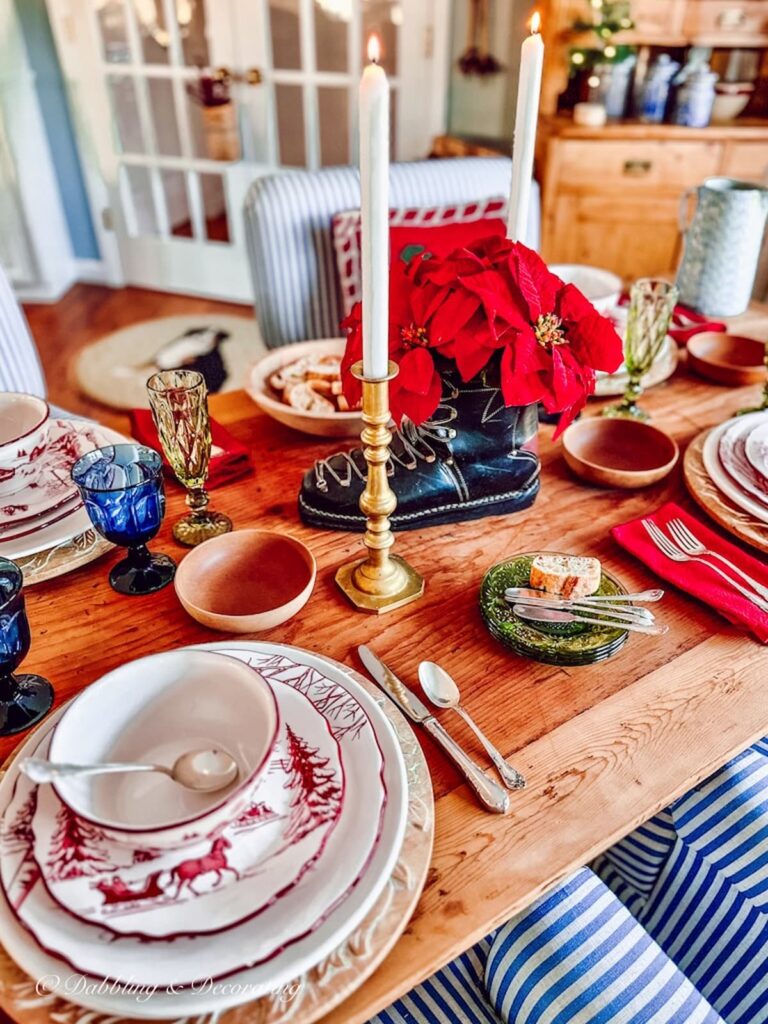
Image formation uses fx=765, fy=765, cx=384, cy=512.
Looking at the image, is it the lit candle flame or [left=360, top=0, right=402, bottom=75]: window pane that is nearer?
the lit candle flame

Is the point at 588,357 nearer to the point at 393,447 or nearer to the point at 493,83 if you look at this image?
the point at 393,447

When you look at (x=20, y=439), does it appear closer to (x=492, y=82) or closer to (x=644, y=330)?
(x=644, y=330)

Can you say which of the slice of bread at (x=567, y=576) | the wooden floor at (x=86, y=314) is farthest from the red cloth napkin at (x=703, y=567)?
the wooden floor at (x=86, y=314)

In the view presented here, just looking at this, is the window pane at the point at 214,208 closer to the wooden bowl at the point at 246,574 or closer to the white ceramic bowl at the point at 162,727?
the wooden bowl at the point at 246,574

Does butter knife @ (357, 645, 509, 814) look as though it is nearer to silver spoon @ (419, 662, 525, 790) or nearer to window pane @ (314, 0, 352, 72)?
silver spoon @ (419, 662, 525, 790)

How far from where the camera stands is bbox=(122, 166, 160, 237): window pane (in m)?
3.41

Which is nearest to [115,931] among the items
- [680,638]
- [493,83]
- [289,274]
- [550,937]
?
[550,937]

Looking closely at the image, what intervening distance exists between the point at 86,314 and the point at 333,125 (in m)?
1.36

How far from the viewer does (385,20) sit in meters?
2.90

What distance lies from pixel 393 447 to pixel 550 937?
0.52 m

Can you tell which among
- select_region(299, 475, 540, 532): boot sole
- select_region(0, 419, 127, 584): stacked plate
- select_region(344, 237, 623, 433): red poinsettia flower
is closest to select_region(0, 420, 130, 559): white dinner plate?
select_region(0, 419, 127, 584): stacked plate

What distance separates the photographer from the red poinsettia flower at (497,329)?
0.75 meters

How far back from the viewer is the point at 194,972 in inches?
18.4

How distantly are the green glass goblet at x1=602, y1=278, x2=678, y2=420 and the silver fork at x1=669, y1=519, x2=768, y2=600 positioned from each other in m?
0.27
